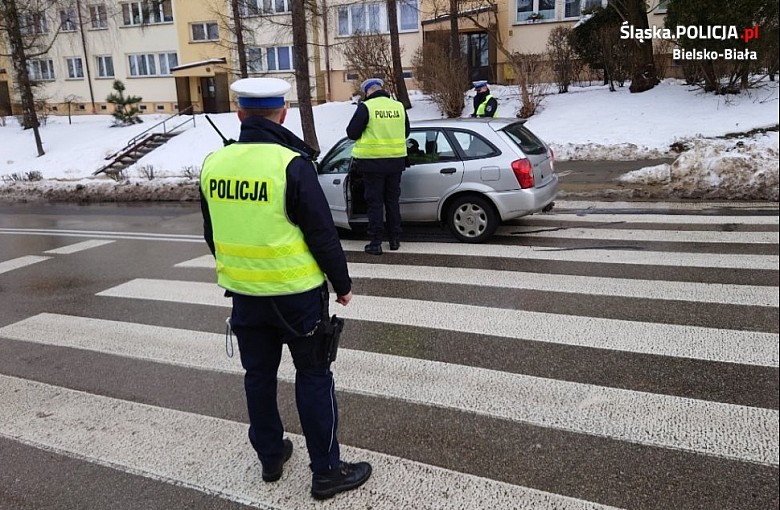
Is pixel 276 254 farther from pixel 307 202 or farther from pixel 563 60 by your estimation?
pixel 563 60

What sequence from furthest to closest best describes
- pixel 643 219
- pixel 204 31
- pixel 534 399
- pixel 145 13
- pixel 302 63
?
pixel 145 13 → pixel 204 31 → pixel 302 63 → pixel 643 219 → pixel 534 399

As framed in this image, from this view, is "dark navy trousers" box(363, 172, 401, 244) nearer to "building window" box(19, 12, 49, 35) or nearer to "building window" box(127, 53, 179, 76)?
"building window" box(19, 12, 49, 35)

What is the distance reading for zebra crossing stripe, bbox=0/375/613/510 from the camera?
9.85 ft

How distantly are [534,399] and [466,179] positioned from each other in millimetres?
4280

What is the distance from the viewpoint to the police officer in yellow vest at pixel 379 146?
23.6ft

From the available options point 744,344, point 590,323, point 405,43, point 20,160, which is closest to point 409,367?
point 590,323

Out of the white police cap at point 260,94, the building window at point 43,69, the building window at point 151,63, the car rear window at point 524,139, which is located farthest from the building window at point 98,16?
the white police cap at point 260,94

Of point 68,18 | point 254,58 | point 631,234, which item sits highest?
point 68,18

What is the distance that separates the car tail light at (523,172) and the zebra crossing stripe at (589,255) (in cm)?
78

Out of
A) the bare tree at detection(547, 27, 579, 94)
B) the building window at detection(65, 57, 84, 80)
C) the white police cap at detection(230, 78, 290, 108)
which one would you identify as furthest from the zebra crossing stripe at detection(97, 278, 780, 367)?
the building window at detection(65, 57, 84, 80)

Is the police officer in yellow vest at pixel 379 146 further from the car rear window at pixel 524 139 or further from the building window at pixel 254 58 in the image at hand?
the building window at pixel 254 58

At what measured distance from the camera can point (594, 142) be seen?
14.8 m

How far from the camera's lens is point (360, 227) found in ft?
28.2

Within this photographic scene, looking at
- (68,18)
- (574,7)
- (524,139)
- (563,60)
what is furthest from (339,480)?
(68,18)
